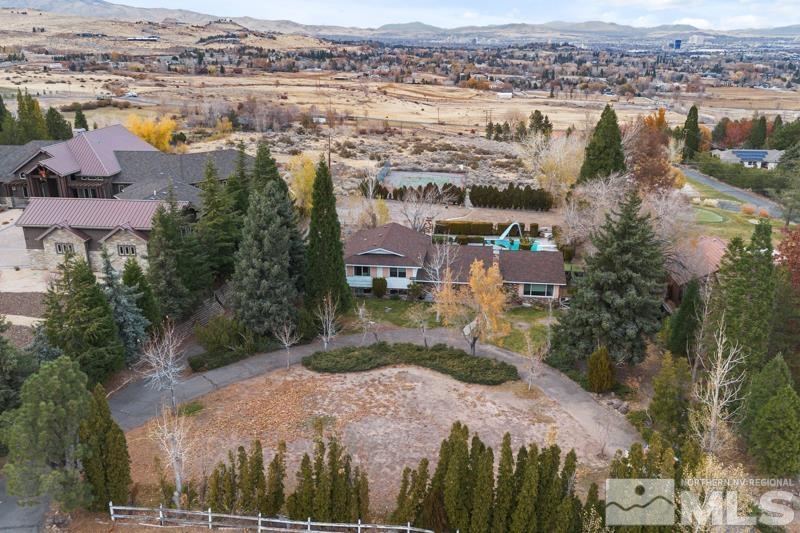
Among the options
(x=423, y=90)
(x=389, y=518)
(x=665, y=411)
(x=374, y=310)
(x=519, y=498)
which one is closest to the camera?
(x=519, y=498)

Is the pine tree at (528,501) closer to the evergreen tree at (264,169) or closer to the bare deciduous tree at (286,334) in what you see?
the bare deciduous tree at (286,334)

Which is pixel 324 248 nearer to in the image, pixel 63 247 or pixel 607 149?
pixel 63 247

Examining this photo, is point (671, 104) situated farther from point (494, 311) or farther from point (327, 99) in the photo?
point (494, 311)

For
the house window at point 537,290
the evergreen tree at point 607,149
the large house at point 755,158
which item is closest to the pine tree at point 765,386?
the house window at point 537,290

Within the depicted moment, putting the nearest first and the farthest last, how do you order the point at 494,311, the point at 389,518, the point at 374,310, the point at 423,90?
the point at 389,518 < the point at 494,311 < the point at 374,310 < the point at 423,90

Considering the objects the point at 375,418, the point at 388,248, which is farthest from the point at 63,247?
the point at 375,418

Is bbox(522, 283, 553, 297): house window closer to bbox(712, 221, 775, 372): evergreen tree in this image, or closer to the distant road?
bbox(712, 221, 775, 372): evergreen tree

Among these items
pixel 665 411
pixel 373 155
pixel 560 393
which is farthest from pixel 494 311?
pixel 373 155
